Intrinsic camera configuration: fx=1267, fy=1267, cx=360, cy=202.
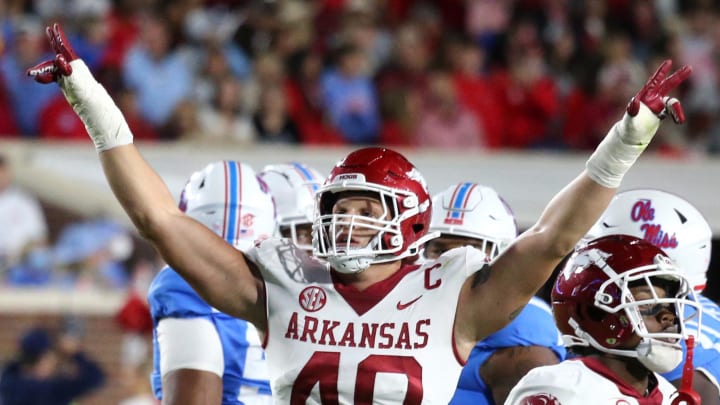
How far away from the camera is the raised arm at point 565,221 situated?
286cm

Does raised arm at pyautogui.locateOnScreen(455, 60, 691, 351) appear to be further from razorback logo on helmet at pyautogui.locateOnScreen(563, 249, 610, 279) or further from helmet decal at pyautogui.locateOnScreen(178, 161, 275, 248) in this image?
helmet decal at pyautogui.locateOnScreen(178, 161, 275, 248)

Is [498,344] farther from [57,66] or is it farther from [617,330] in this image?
[57,66]

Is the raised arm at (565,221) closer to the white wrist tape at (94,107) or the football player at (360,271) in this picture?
the football player at (360,271)

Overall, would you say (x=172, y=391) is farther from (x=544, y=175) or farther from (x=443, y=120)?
(x=443, y=120)

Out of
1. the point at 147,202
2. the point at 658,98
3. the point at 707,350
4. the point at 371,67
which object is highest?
the point at 658,98

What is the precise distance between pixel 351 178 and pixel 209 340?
89cm

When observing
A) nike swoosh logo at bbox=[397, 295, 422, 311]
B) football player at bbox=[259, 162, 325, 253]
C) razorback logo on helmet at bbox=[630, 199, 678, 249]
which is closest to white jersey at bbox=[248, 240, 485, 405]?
nike swoosh logo at bbox=[397, 295, 422, 311]

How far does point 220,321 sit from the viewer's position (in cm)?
391

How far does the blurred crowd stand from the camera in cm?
875

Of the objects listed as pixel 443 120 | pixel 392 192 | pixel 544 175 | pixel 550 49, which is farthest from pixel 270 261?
pixel 550 49

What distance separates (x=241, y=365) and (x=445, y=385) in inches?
A: 38.7

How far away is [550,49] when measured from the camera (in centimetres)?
1020

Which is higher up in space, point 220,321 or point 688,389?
point 688,389

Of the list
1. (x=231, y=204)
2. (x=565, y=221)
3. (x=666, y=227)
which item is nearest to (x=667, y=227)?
(x=666, y=227)
